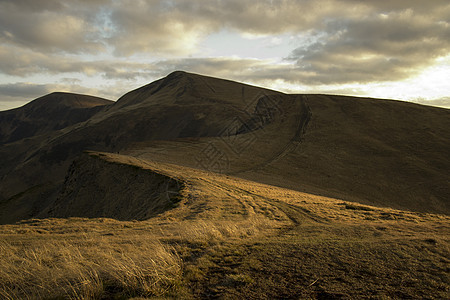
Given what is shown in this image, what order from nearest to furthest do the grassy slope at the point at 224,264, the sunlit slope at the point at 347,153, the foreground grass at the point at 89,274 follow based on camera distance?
the foreground grass at the point at 89,274 → the grassy slope at the point at 224,264 → the sunlit slope at the point at 347,153

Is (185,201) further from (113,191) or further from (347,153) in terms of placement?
(347,153)

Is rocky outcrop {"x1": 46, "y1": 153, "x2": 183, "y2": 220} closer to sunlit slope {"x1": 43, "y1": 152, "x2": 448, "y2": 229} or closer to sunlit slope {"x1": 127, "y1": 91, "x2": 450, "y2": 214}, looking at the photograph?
sunlit slope {"x1": 43, "y1": 152, "x2": 448, "y2": 229}

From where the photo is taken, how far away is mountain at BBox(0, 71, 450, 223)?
34.8 meters

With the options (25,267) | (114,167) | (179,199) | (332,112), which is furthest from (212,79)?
(25,267)

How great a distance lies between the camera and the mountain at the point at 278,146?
3484cm

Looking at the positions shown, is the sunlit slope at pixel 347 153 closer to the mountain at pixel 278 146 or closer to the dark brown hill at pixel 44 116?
the mountain at pixel 278 146

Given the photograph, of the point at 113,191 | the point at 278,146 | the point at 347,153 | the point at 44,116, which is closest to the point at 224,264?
the point at 113,191

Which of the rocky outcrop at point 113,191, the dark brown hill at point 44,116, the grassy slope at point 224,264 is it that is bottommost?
the rocky outcrop at point 113,191

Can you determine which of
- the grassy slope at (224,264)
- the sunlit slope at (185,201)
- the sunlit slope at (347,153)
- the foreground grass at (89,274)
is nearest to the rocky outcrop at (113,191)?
the sunlit slope at (185,201)

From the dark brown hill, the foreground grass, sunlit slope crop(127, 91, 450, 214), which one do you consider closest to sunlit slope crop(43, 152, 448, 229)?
the foreground grass

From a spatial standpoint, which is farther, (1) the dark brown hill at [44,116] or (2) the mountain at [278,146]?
(1) the dark brown hill at [44,116]

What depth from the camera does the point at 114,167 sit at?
89.8 ft

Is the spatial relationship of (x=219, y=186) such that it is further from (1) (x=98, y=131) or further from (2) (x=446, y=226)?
(1) (x=98, y=131)

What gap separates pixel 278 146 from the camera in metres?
48.8
